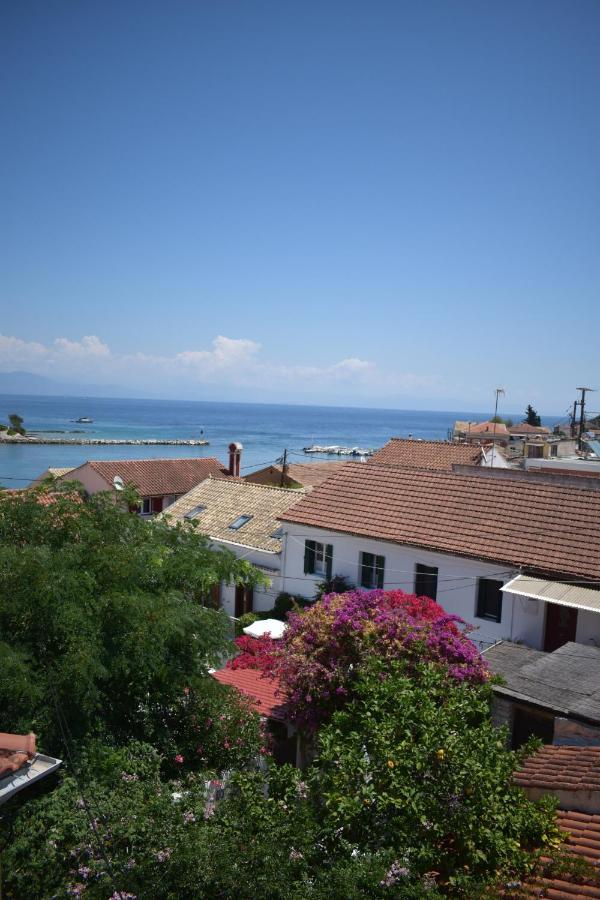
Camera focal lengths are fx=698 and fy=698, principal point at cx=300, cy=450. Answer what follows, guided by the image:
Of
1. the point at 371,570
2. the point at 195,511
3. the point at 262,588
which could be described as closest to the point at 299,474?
the point at 195,511

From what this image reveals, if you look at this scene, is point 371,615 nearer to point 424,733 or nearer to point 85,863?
point 424,733

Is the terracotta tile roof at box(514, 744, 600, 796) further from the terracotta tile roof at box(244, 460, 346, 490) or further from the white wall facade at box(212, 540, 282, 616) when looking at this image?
the terracotta tile roof at box(244, 460, 346, 490)

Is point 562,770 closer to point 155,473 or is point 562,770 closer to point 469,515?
point 469,515

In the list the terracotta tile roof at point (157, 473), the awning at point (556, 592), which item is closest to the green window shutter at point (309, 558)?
the awning at point (556, 592)

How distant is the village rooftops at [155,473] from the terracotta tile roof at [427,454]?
12342 millimetres

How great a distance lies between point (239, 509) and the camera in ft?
99.1

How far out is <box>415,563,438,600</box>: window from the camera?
69.5ft

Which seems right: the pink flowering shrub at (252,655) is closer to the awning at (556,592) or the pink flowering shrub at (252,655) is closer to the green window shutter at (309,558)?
the green window shutter at (309,558)

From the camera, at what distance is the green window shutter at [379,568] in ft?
73.6

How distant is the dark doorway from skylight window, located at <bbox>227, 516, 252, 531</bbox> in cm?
304

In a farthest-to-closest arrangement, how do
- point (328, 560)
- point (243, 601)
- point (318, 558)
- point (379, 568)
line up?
point (243, 601) → point (318, 558) → point (328, 560) → point (379, 568)

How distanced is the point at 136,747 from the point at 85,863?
2.34m

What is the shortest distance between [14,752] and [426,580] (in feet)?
52.9

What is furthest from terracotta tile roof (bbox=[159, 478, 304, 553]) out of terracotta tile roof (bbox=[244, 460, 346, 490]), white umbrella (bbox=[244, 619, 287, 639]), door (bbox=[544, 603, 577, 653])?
terracotta tile roof (bbox=[244, 460, 346, 490])
